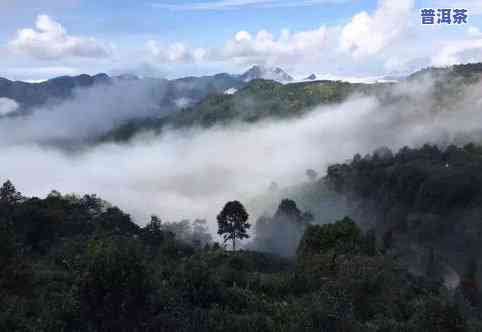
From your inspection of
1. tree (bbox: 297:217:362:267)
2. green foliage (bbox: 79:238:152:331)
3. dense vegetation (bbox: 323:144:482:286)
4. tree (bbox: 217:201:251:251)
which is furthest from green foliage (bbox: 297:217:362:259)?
tree (bbox: 217:201:251:251)

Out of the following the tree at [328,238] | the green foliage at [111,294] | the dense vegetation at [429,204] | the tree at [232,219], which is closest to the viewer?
the green foliage at [111,294]

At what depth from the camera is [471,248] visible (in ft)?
209

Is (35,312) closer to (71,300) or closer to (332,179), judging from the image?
(71,300)

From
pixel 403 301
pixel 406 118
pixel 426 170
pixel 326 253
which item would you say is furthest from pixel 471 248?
pixel 406 118

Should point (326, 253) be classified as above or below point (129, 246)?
below

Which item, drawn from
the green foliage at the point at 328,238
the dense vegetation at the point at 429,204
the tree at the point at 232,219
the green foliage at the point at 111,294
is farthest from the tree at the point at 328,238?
the tree at the point at 232,219

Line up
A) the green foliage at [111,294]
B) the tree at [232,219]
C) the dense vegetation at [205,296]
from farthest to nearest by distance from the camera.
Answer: the tree at [232,219], the green foliage at [111,294], the dense vegetation at [205,296]

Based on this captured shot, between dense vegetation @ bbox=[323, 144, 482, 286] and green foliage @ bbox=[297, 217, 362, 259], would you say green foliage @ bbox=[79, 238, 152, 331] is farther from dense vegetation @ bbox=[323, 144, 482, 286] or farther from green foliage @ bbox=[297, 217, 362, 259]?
dense vegetation @ bbox=[323, 144, 482, 286]

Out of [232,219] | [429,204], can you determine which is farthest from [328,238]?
[429,204]

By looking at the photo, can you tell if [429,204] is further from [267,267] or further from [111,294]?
[111,294]

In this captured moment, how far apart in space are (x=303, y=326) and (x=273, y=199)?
115 m

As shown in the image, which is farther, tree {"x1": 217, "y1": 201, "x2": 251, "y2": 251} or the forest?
tree {"x1": 217, "y1": 201, "x2": 251, "y2": 251}

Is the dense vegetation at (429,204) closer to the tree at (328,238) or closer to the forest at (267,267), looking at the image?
the forest at (267,267)

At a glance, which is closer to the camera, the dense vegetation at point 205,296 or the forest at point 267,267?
the dense vegetation at point 205,296
